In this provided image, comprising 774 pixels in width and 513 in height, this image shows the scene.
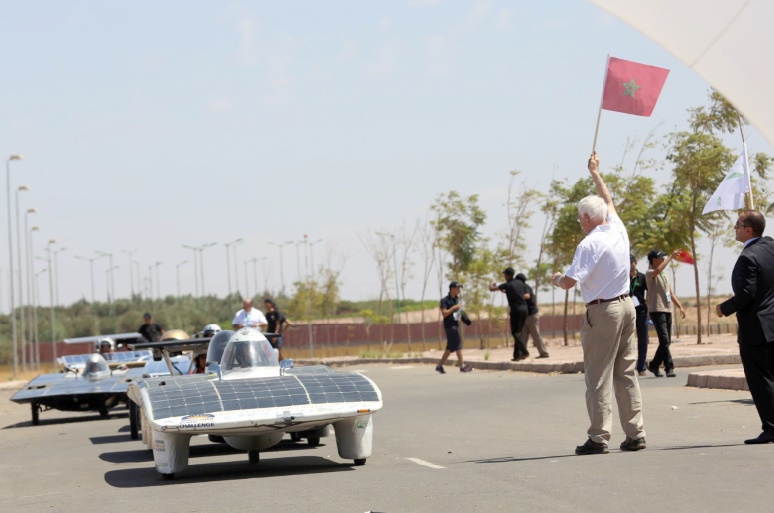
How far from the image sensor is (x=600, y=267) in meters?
9.30

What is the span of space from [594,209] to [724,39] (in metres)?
2.41

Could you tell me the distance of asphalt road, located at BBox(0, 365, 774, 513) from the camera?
23.3 ft

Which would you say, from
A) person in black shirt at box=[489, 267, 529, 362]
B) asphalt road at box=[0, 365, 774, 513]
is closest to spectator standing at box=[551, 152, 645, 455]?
asphalt road at box=[0, 365, 774, 513]

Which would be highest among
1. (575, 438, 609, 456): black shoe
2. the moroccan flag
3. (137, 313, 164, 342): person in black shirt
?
the moroccan flag

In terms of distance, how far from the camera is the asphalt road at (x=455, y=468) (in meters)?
7.10

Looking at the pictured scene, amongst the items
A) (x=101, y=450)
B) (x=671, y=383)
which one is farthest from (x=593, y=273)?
(x=671, y=383)

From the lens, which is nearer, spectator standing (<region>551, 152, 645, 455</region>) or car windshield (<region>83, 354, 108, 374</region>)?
spectator standing (<region>551, 152, 645, 455</region>)

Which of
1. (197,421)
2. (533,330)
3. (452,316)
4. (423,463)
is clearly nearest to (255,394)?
(197,421)

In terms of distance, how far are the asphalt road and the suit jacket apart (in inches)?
37.0

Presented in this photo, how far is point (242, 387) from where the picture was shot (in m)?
10.3

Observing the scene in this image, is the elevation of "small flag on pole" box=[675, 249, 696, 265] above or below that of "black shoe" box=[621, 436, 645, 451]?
above

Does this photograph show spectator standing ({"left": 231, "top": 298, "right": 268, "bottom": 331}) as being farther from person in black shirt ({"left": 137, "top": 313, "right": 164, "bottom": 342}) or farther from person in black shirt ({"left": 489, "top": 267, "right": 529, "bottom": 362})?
person in black shirt ({"left": 137, "top": 313, "right": 164, "bottom": 342})

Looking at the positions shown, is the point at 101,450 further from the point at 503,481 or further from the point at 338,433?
the point at 503,481

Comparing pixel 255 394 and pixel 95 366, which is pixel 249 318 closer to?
pixel 95 366
